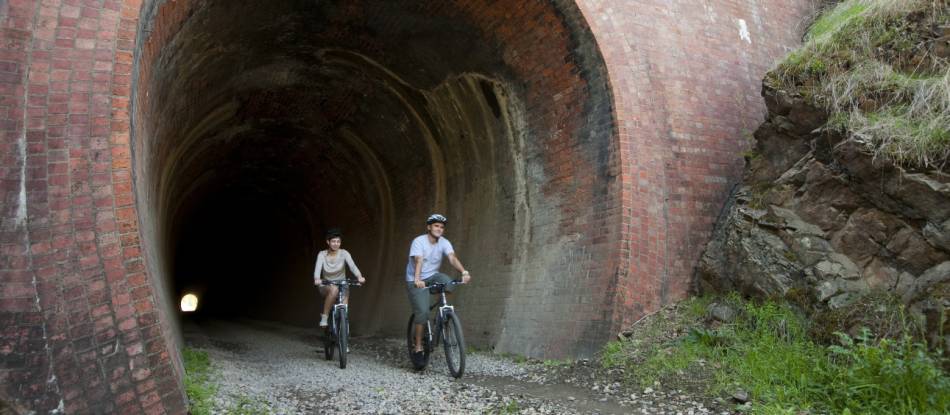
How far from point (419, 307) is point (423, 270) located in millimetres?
376

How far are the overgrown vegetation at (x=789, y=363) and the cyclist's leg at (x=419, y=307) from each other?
179 centimetres

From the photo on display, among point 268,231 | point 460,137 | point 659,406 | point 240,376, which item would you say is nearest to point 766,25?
point 460,137

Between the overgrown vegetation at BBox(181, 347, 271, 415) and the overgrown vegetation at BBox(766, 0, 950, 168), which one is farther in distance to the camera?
the overgrown vegetation at BBox(766, 0, 950, 168)

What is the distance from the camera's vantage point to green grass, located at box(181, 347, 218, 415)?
4.51 m

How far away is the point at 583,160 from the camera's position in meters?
7.61

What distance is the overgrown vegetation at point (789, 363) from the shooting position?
435 cm

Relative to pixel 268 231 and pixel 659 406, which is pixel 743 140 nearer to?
pixel 659 406

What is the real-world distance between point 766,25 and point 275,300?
14.8 metres

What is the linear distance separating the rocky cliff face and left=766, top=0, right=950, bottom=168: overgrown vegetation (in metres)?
0.17

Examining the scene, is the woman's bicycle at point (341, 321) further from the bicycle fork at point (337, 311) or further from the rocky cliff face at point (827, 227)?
the rocky cliff face at point (827, 227)

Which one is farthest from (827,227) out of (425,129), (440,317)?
(425,129)

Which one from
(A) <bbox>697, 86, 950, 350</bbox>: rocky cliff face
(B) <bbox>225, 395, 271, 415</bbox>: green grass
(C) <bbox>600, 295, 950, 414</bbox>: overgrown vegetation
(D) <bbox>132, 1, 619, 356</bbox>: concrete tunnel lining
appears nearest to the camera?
(C) <bbox>600, 295, 950, 414</bbox>: overgrown vegetation

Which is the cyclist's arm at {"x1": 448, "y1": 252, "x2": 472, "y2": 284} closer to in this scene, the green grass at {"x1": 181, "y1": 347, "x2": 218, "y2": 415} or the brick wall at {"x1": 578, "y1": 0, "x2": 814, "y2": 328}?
the brick wall at {"x1": 578, "y1": 0, "x2": 814, "y2": 328}

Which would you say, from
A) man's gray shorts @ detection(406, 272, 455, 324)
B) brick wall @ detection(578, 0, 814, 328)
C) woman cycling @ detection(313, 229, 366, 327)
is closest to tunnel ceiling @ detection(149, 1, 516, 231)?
brick wall @ detection(578, 0, 814, 328)
